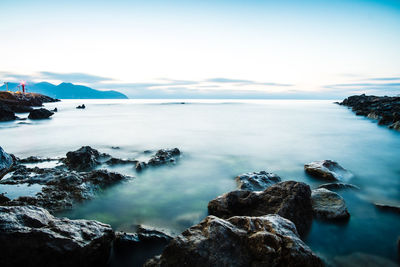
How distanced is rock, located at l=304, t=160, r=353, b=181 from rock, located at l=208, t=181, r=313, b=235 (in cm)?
278

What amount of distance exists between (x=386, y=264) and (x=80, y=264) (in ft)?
15.9

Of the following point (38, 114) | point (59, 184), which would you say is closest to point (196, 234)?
point (59, 184)

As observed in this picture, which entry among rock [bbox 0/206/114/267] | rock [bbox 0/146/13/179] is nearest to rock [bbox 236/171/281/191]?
rock [bbox 0/206/114/267]

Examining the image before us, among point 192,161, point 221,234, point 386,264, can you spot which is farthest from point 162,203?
point 386,264

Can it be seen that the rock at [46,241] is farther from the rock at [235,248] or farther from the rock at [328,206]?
the rock at [328,206]

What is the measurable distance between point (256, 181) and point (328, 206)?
1.99 metres

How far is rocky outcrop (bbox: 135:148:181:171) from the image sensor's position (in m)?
8.04

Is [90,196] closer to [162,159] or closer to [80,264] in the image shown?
[80,264]

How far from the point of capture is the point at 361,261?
373 centimetres

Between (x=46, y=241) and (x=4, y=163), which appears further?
(x=4, y=163)

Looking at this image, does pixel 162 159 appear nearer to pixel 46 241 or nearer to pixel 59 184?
pixel 59 184

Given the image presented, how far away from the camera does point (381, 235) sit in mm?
4418

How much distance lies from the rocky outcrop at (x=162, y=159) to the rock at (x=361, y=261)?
616 cm

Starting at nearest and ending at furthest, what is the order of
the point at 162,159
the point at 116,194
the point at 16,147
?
the point at 116,194
the point at 162,159
the point at 16,147
